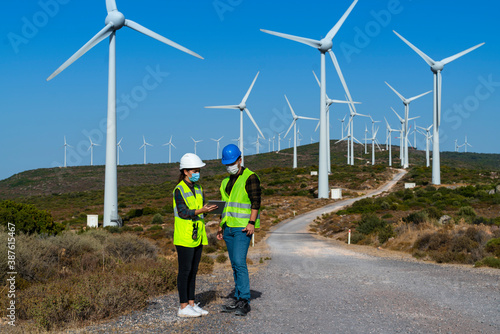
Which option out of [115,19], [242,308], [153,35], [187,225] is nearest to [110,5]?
[115,19]

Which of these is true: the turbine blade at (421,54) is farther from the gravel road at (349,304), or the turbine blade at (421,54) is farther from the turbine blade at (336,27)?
the gravel road at (349,304)

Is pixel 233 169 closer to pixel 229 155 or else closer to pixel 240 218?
pixel 229 155

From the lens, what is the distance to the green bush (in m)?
16.6

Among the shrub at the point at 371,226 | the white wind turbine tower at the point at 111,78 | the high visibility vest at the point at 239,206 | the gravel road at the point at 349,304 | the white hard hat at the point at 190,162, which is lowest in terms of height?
the shrub at the point at 371,226

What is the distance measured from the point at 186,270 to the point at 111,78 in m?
28.4

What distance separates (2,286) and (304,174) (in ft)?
265

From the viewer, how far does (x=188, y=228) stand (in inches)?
273

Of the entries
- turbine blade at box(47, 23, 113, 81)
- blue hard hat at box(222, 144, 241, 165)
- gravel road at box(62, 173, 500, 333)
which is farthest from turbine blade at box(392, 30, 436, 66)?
blue hard hat at box(222, 144, 241, 165)

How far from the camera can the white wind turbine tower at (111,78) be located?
32.5 metres

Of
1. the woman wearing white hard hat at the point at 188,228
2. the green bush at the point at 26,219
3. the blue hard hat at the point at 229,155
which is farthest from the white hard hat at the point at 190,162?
the green bush at the point at 26,219

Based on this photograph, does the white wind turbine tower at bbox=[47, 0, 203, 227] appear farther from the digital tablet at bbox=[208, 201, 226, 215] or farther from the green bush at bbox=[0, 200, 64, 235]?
the digital tablet at bbox=[208, 201, 226, 215]

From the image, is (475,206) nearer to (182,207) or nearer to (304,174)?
(182,207)

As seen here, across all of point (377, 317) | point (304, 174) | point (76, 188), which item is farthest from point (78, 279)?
point (76, 188)

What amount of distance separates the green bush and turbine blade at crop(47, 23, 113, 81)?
12.4 meters
